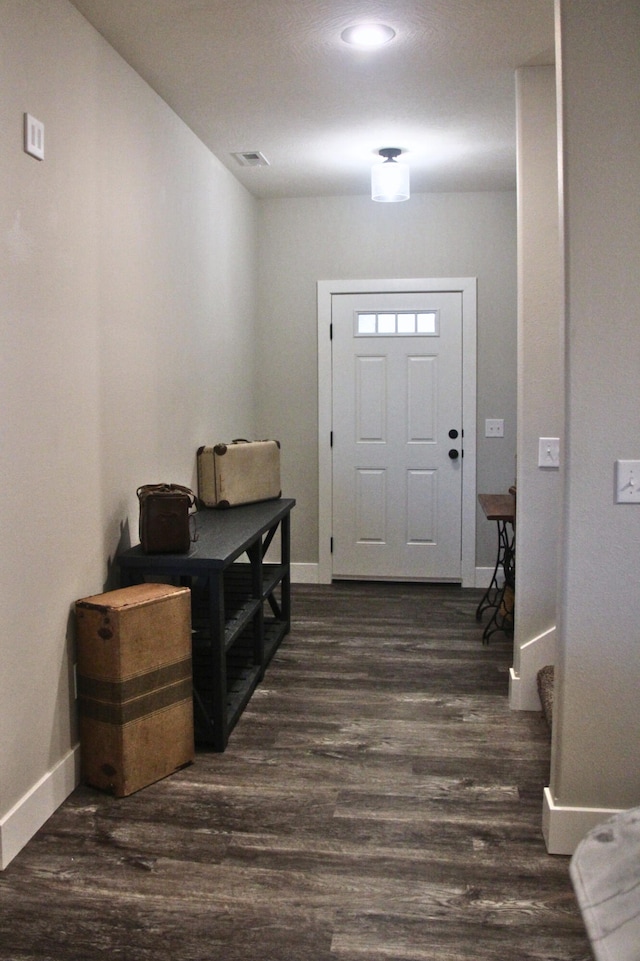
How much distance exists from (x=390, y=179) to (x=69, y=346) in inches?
93.9

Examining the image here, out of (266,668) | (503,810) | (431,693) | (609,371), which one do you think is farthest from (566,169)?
(266,668)

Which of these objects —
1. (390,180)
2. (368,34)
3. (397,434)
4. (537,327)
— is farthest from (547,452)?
(397,434)

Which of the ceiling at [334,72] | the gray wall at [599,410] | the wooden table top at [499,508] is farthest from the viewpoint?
the wooden table top at [499,508]

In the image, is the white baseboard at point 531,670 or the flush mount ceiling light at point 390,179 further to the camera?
the flush mount ceiling light at point 390,179

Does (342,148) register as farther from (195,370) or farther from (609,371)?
(609,371)

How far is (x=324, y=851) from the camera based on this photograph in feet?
7.63

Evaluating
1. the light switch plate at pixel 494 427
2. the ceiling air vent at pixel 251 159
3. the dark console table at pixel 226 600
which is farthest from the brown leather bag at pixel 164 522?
the light switch plate at pixel 494 427

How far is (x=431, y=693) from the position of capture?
3553mm

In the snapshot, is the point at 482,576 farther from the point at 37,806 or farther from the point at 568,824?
the point at 37,806

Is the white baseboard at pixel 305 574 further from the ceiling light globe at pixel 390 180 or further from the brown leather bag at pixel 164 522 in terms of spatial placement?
the brown leather bag at pixel 164 522

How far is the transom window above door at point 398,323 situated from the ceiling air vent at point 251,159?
124cm

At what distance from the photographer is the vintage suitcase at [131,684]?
8.38 feet

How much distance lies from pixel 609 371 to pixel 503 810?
138cm

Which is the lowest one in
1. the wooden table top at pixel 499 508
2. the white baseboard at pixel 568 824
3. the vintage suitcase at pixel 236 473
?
the white baseboard at pixel 568 824
